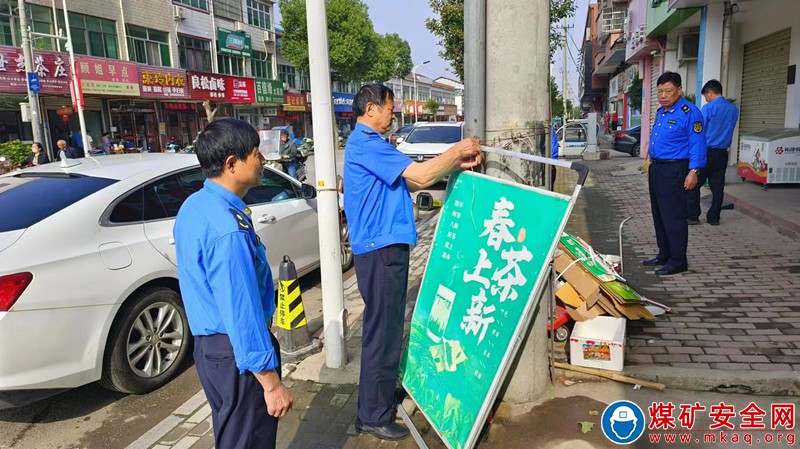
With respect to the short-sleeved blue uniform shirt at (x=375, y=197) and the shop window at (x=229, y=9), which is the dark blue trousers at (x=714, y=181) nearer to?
the short-sleeved blue uniform shirt at (x=375, y=197)

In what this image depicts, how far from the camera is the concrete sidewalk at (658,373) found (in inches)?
120

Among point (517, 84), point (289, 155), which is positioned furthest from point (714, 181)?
point (289, 155)

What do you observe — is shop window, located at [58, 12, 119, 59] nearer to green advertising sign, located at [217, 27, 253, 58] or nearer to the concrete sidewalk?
green advertising sign, located at [217, 27, 253, 58]

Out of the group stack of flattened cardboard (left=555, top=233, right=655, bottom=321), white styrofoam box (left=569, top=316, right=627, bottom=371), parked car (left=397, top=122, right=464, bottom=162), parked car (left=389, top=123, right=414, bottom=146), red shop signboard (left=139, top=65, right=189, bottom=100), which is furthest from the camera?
red shop signboard (left=139, top=65, right=189, bottom=100)

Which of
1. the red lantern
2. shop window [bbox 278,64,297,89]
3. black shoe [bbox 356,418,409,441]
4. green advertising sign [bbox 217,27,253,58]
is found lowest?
black shoe [bbox 356,418,409,441]

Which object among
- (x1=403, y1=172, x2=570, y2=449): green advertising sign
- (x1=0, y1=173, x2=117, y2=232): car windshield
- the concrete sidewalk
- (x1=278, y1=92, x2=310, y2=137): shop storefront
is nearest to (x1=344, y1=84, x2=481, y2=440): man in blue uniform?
(x1=403, y1=172, x2=570, y2=449): green advertising sign

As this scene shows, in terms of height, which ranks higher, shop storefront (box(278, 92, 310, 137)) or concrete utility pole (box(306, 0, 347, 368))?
shop storefront (box(278, 92, 310, 137))

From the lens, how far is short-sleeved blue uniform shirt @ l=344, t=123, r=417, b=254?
9.36 ft

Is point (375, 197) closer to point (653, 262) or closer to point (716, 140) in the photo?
point (653, 262)

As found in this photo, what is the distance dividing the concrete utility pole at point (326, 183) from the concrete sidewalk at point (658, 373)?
307mm

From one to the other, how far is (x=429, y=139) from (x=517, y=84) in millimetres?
11547

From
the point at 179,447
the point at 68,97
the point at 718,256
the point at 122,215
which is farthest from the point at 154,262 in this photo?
the point at 68,97

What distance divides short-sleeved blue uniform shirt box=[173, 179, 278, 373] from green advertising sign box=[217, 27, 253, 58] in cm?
3462

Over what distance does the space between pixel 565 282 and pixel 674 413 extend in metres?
1.22
